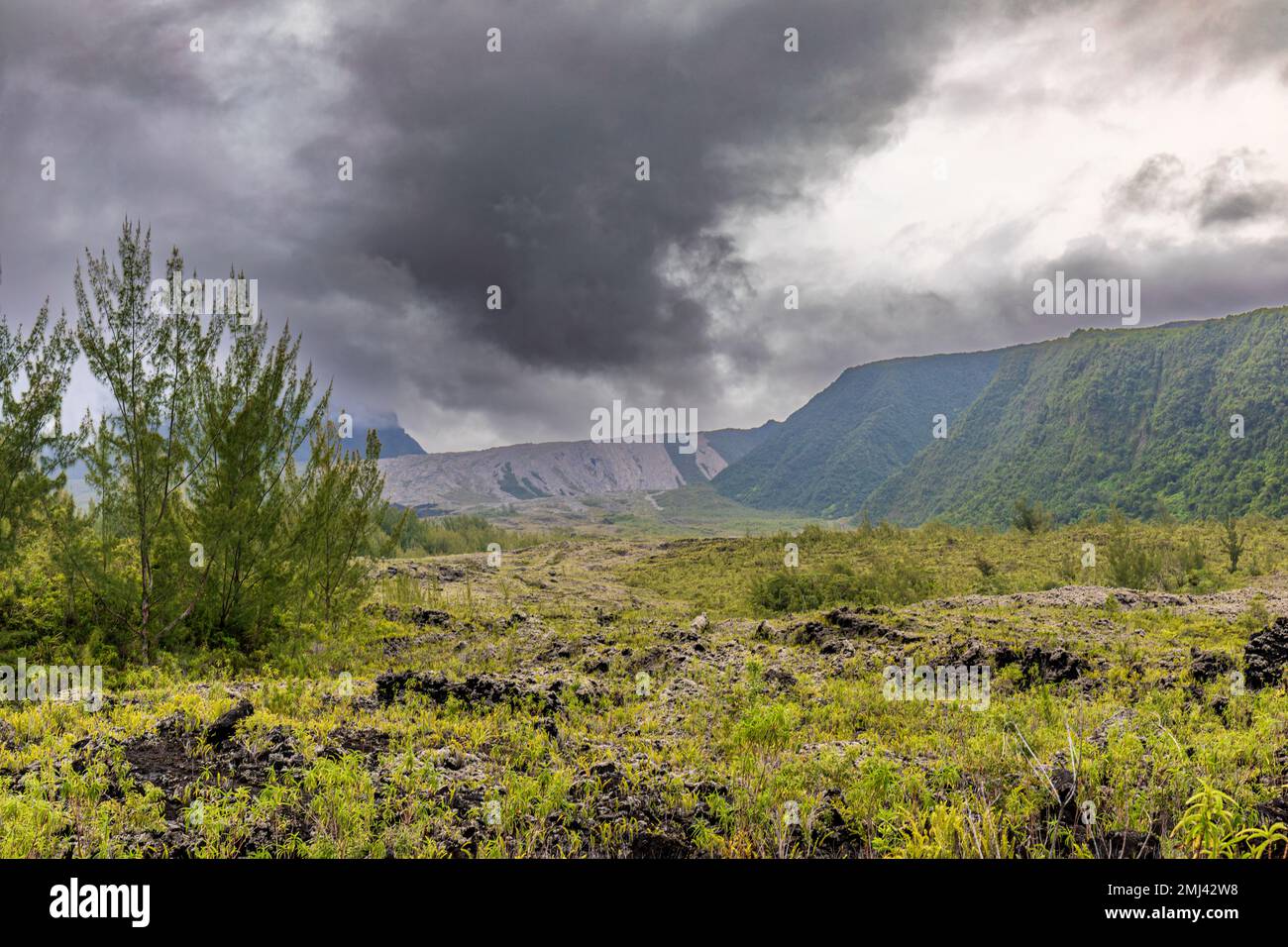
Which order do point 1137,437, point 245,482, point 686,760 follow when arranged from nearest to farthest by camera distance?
1. point 686,760
2. point 245,482
3. point 1137,437

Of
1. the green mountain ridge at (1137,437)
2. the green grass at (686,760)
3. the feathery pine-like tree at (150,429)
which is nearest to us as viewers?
the green grass at (686,760)

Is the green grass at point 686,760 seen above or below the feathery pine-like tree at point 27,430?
below

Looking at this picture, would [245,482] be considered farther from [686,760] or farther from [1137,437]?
[1137,437]

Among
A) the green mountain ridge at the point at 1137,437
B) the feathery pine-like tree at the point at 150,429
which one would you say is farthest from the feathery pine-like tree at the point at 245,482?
the green mountain ridge at the point at 1137,437

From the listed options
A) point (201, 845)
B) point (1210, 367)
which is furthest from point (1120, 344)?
point (201, 845)

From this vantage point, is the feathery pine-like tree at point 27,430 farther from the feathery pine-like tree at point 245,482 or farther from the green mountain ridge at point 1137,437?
the green mountain ridge at point 1137,437

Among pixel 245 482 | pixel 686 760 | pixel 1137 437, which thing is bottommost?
pixel 686 760

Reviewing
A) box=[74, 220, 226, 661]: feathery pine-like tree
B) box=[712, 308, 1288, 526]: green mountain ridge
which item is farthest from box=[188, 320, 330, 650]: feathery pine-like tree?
box=[712, 308, 1288, 526]: green mountain ridge

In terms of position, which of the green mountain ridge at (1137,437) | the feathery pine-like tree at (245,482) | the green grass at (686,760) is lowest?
the green grass at (686,760)

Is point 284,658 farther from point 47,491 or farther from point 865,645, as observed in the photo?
point 865,645

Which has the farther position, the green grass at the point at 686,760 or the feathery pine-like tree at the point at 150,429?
the feathery pine-like tree at the point at 150,429

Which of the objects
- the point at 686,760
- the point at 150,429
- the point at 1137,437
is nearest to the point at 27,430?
the point at 150,429

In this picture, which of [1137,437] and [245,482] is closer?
[245,482]
